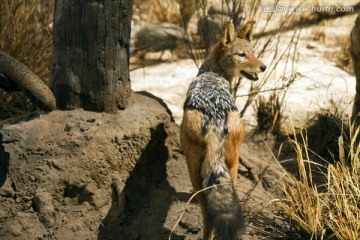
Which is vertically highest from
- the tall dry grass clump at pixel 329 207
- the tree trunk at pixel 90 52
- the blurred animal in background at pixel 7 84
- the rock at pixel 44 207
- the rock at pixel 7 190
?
the tree trunk at pixel 90 52

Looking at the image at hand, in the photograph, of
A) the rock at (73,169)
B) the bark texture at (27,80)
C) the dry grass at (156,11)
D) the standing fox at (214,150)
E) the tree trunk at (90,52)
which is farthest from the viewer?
the dry grass at (156,11)

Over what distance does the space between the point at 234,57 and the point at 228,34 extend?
0.27 m

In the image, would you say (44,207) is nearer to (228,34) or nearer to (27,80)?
(27,80)

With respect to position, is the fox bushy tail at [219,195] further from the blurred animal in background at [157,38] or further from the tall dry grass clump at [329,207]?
the blurred animal in background at [157,38]

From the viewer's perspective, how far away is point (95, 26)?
525 cm

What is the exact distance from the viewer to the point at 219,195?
4621mm

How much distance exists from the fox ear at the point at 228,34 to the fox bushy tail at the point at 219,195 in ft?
4.47

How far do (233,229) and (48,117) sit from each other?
223 cm

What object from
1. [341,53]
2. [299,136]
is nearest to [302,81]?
[299,136]

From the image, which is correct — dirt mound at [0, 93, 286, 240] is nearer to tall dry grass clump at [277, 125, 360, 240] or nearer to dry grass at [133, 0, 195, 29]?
tall dry grass clump at [277, 125, 360, 240]

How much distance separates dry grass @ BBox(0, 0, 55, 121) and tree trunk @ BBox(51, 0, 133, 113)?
4.03 feet

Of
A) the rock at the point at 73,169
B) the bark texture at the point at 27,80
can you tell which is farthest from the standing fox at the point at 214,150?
the bark texture at the point at 27,80

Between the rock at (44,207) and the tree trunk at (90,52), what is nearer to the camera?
the rock at (44,207)

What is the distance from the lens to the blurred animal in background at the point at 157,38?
10992 millimetres
